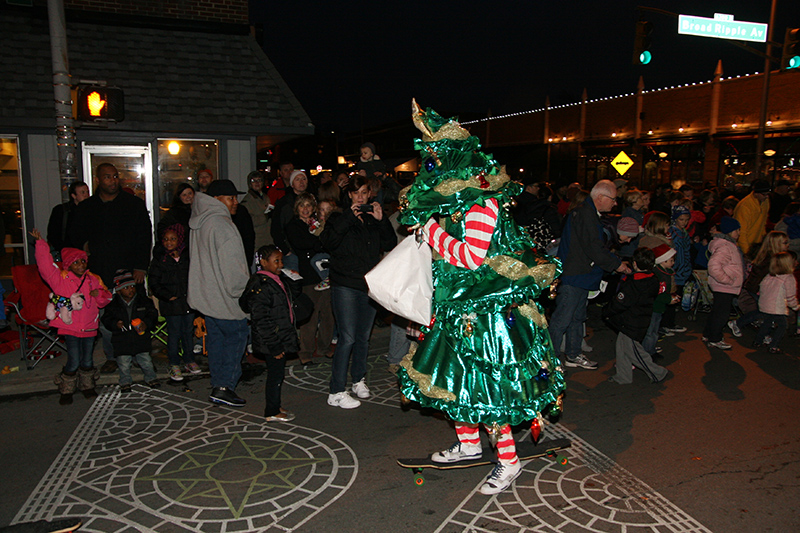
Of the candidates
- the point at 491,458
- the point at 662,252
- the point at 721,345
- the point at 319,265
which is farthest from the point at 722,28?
the point at 491,458

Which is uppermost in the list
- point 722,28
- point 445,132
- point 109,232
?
point 722,28

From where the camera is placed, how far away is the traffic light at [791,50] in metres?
14.1

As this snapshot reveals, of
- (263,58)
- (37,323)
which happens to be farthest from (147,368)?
(263,58)

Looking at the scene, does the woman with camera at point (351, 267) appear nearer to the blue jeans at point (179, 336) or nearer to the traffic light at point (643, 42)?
the blue jeans at point (179, 336)

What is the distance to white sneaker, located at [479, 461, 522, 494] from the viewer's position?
155 inches

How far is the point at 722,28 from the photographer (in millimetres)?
14594

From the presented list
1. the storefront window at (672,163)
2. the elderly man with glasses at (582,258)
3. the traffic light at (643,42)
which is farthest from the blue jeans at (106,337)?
the storefront window at (672,163)

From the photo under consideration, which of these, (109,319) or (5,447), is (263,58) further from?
(5,447)

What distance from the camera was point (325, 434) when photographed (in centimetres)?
489

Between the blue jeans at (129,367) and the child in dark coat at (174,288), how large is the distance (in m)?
0.23

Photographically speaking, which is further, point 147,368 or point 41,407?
point 147,368

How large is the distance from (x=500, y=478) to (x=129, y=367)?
4163 millimetres

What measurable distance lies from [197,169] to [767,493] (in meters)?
9.12

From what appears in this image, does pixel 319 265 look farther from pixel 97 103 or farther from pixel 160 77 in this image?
pixel 160 77
